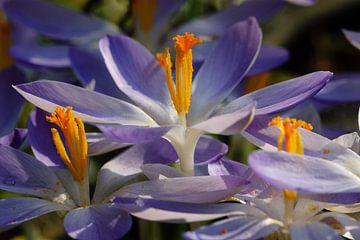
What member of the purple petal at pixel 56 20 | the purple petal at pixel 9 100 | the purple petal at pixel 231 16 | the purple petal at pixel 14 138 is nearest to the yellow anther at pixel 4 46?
the purple petal at pixel 56 20

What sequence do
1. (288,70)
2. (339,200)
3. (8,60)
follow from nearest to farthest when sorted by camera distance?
1. (339,200)
2. (8,60)
3. (288,70)

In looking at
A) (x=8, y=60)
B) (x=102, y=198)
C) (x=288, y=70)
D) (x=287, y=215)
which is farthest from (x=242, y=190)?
(x=288, y=70)

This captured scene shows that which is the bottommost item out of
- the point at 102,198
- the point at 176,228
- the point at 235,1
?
the point at 176,228

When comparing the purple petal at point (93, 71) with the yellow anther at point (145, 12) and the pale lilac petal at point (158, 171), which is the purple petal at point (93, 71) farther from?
the pale lilac petal at point (158, 171)

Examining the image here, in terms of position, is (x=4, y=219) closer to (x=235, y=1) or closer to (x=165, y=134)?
(x=165, y=134)

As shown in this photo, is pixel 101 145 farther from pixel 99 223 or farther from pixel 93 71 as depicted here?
pixel 93 71

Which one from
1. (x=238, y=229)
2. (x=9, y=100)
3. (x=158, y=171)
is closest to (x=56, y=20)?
(x=9, y=100)

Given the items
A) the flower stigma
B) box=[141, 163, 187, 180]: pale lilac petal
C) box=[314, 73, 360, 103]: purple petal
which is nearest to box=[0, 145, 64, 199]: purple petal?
box=[141, 163, 187, 180]: pale lilac petal
